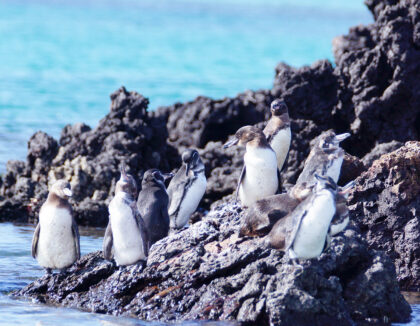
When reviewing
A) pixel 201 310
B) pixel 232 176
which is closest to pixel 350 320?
pixel 201 310

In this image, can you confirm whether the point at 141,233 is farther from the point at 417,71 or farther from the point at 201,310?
the point at 417,71

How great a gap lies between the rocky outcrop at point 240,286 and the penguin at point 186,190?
198cm

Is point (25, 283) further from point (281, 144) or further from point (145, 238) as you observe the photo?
point (281, 144)

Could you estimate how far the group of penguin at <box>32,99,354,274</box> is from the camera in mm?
7473

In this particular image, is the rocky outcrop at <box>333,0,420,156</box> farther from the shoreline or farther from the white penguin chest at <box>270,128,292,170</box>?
the white penguin chest at <box>270,128,292,170</box>

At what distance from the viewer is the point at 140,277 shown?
799cm

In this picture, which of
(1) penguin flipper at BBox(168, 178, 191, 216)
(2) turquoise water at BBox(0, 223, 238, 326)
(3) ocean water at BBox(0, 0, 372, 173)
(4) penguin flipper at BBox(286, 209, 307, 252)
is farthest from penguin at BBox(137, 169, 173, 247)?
(3) ocean water at BBox(0, 0, 372, 173)

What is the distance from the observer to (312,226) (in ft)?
24.2

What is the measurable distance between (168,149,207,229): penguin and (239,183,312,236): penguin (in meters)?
2.40

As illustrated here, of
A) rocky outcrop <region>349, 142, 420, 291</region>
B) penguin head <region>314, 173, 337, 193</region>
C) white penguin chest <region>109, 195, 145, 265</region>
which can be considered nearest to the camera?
penguin head <region>314, 173, 337, 193</region>

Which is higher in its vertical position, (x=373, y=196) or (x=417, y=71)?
(x=417, y=71)

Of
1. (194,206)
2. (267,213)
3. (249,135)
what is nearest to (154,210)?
(194,206)

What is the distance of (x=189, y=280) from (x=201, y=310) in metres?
0.35

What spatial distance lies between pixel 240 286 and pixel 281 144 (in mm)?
3780
